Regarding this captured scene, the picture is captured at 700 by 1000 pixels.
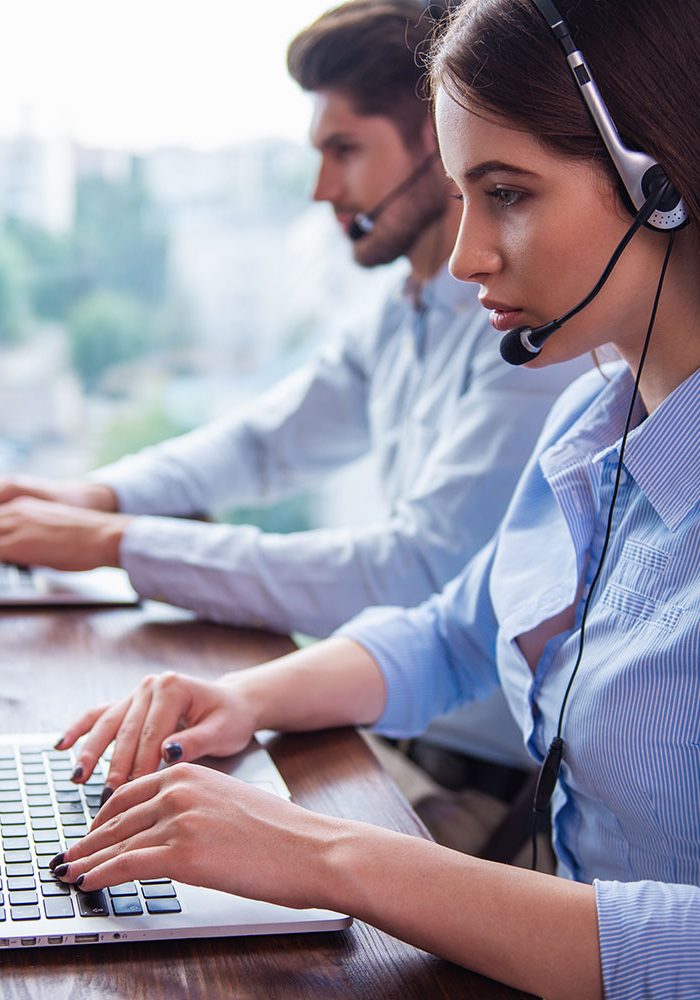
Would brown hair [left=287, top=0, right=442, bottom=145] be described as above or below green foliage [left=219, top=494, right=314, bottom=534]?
above

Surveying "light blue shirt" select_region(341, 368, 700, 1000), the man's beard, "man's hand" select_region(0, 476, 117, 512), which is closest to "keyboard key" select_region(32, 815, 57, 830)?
"light blue shirt" select_region(341, 368, 700, 1000)

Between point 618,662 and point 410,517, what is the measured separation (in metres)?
0.57

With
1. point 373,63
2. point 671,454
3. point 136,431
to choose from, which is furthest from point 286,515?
point 671,454

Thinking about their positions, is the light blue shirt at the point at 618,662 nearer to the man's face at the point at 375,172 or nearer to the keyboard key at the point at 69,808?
the keyboard key at the point at 69,808

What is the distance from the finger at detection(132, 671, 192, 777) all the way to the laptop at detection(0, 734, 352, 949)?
0.22 ft

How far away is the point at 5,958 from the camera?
0.64m

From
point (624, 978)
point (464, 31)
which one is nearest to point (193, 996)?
point (624, 978)

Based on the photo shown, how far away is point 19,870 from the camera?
0.71 m

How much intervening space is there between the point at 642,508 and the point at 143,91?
1.97 m

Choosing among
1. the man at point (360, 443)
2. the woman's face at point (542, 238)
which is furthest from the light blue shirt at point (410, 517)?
the woman's face at point (542, 238)

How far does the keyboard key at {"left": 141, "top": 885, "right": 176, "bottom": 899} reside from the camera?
0.70m

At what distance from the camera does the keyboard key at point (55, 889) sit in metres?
0.69

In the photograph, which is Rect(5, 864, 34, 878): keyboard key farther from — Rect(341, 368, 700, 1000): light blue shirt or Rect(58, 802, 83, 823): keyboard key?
Rect(341, 368, 700, 1000): light blue shirt

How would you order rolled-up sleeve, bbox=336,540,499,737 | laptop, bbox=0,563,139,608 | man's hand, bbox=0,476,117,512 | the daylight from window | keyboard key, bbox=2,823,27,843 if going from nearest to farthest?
keyboard key, bbox=2,823,27,843, rolled-up sleeve, bbox=336,540,499,737, laptop, bbox=0,563,139,608, man's hand, bbox=0,476,117,512, the daylight from window
